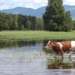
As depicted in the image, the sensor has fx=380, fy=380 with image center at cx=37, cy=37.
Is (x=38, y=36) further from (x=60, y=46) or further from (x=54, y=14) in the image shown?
(x=54, y=14)

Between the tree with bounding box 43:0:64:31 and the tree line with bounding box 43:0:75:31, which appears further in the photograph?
the tree with bounding box 43:0:64:31

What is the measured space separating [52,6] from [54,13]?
2396mm

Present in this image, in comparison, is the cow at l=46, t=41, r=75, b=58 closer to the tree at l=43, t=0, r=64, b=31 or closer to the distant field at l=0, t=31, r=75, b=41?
the distant field at l=0, t=31, r=75, b=41

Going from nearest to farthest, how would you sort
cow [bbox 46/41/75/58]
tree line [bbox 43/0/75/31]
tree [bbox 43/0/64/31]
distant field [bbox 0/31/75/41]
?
cow [bbox 46/41/75/58], distant field [bbox 0/31/75/41], tree line [bbox 43/0/75/31], tree [bbox 43/0/64/31]

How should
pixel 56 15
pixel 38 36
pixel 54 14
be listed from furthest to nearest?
pixel 54 14, pixel 56 15, pixel 38 36

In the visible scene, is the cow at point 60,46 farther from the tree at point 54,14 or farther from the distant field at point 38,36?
the tree at point 54,14

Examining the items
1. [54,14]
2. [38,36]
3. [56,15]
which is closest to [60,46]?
[38,36]

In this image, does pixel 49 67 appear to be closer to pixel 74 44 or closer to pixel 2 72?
pixel 2 72

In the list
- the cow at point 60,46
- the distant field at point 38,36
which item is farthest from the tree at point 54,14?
the cow at point 60,46

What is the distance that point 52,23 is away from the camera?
119 m

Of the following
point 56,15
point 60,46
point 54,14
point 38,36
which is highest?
point 54,14

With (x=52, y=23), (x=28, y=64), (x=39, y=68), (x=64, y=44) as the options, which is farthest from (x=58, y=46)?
(x=52, y=23)

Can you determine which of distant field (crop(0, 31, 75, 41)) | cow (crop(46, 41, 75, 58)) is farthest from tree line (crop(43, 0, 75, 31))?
cow (crop(46, 41, 75, 58))

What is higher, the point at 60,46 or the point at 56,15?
the point at 56,15
